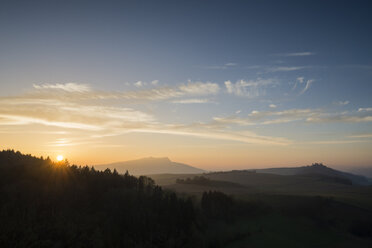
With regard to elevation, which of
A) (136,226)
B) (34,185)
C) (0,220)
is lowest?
(136,226)

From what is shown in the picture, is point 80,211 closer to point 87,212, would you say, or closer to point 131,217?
point 87,212

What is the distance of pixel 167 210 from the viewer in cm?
4200

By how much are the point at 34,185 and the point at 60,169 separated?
294 inches

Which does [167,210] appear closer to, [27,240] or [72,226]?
[72,226]

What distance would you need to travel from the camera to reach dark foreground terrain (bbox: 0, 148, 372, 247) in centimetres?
3034

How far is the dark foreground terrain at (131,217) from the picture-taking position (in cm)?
3034

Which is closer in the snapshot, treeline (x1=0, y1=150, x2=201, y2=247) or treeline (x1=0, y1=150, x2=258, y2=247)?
treeline (x1=0, y1=150, x2=201, y2=247)

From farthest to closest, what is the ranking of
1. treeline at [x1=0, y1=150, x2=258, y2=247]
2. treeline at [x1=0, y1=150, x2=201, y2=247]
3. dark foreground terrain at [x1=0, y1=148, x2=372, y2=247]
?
1. dark foreground terrain at [x1=0, y1=148, x2=372, y2=247]
2. treeline at [x1=0, y1=150, x2=258, y2=247]
3. treeline at [x1=0, y1=150, x2=201, y2=247]

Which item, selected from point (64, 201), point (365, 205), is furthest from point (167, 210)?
point (365, 205)


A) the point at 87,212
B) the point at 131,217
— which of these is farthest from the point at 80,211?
the point at 131,217

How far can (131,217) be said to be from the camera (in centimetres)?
3681

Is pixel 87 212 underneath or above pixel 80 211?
underneath

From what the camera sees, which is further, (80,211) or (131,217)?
(131,217)

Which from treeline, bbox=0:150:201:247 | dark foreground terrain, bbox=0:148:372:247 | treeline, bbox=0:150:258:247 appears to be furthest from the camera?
dark foreground terrain, bbox=0:148:372:247
